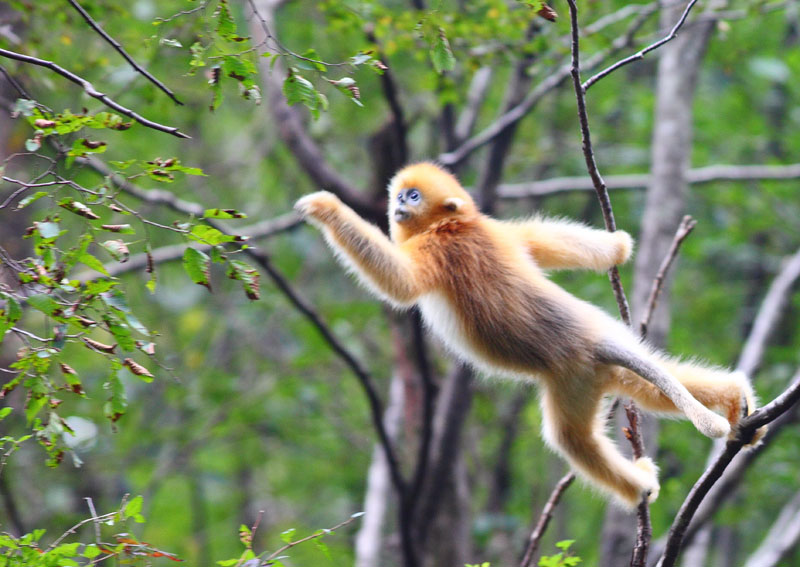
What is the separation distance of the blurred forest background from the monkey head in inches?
31.6

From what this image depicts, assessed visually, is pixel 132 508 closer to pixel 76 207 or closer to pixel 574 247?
pixel 76 207

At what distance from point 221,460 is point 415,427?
12.4 ft

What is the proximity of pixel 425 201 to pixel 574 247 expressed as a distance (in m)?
0.75

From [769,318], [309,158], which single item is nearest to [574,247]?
[309,158]

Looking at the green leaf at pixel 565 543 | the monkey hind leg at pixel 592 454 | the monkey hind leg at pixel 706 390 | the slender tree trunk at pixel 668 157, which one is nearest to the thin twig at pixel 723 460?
the green leaf at pixel 565 543

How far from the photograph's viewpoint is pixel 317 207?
3225mm

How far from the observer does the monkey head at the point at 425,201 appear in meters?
3.93

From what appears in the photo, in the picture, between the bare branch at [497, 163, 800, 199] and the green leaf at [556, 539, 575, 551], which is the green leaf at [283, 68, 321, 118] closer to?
the green leaf at [556, 539, 575, 551]

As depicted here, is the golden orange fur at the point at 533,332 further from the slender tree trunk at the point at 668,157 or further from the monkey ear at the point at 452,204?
the slender tree trunk at the point at 668,157

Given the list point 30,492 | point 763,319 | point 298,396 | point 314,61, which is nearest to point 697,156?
point 763,319

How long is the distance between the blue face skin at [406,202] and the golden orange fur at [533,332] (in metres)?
0.16

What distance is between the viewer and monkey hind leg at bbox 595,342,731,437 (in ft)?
9.25

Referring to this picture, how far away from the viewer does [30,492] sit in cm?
805

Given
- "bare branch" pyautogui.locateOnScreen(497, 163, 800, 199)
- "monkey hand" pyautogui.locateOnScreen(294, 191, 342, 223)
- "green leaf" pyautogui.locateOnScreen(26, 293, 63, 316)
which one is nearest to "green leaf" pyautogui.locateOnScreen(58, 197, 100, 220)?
"green leaf" pyautogui.locateOnScreen(26, 293, 63, 316)
